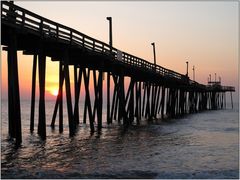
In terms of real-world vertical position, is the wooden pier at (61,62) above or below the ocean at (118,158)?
above

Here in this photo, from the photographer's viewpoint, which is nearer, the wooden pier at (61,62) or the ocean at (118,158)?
the ocean at (118,158)

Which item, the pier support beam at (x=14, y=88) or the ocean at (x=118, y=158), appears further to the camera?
the pier support beam at (x=14, y=88)

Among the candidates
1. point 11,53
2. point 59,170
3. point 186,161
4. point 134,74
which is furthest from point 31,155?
point 134,74

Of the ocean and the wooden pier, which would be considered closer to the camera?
the ocean

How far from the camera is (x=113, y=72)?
28.2 m

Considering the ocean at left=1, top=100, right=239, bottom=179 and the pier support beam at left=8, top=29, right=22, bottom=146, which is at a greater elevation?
the pier support beam at left=8, top=29, right=22, bottom=146

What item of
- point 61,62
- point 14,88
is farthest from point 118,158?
point 61,62

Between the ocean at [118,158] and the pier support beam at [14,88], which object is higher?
the pier support beam at [14,88]

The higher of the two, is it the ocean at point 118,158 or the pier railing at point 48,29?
the pier railing at point 48,29

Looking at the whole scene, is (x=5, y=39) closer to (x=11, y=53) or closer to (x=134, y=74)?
(x=11, y=53)

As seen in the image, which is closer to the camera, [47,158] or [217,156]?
[47,158]

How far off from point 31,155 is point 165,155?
4689 millimetres

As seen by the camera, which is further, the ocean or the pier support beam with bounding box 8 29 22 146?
the pier support beam with bounding box 8 29 22 146

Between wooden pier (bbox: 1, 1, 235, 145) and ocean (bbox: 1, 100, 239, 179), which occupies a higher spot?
wooden pier (bbox: 1, 1, 235, 145)
